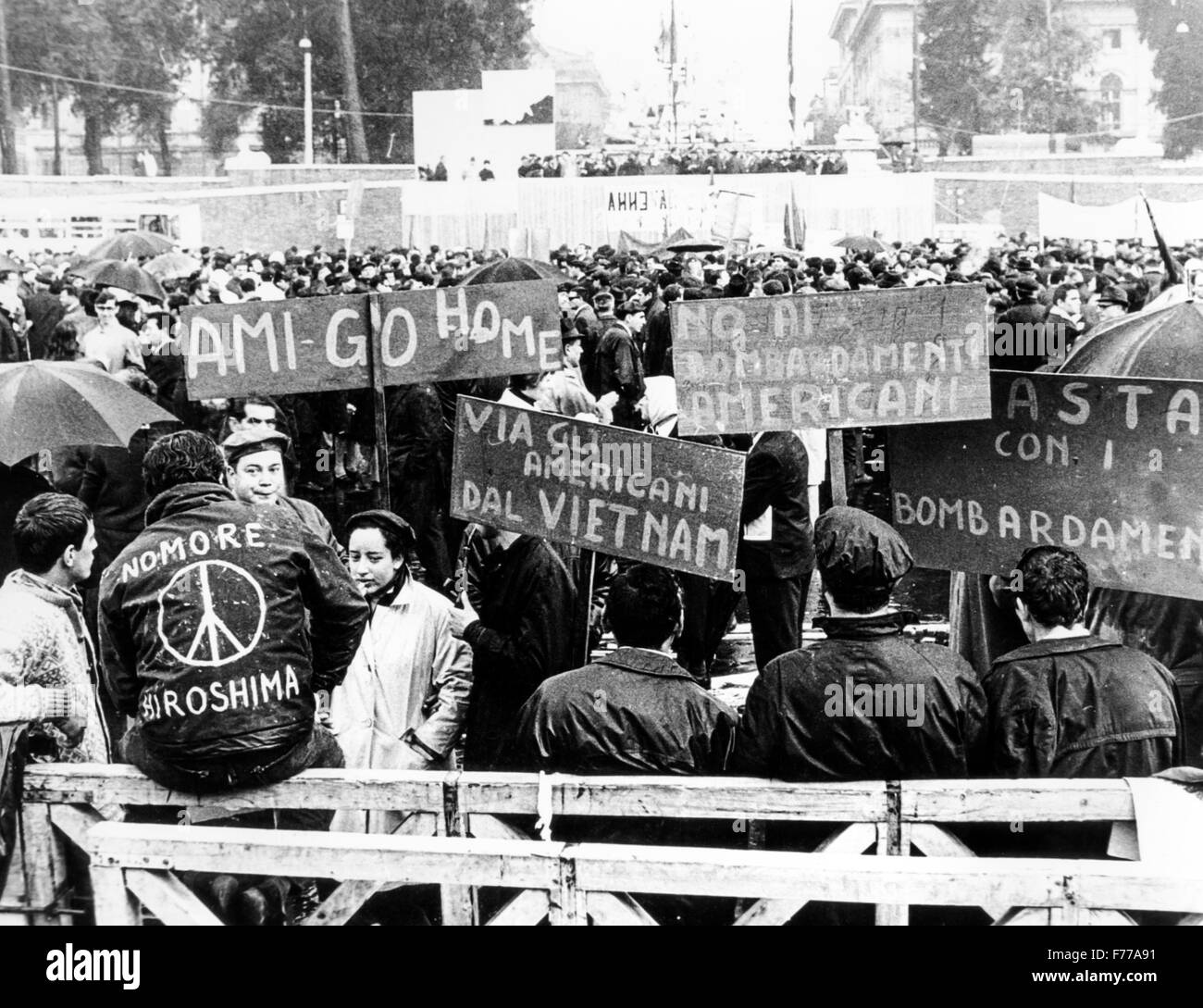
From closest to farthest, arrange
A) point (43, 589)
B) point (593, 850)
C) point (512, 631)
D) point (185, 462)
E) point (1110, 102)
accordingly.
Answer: point (593, 850)
point (185, 462)
point (43, 589)
point (512, 631)
point (1110, 102)

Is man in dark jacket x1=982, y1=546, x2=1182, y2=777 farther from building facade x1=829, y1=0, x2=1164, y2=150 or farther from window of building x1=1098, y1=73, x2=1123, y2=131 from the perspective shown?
window of building x1=1098, y1=73, x2=1123, y2=131

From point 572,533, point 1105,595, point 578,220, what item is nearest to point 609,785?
point 572,533

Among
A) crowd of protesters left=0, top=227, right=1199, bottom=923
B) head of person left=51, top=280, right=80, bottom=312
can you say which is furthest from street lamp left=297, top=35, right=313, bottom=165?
crowd of protesters left=0, top=227, right=1199, bottom=923

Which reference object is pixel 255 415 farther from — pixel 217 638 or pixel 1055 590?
pixel 1055 590

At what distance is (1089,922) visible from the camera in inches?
114

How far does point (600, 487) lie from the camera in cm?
429

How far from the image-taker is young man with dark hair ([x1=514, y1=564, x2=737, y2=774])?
3514 millimetres

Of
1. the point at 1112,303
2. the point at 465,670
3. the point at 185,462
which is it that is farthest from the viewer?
the point at 1112,303

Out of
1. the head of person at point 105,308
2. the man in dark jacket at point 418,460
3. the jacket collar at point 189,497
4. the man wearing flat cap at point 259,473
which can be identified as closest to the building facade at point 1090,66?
the head of person at point 105,308

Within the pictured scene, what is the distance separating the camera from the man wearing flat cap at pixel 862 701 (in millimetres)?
3312

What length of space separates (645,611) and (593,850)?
2.58 feet

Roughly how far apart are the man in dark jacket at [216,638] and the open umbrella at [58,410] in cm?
167

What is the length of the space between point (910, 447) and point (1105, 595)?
2.66ft

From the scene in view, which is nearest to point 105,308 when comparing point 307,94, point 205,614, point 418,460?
point 418,460
